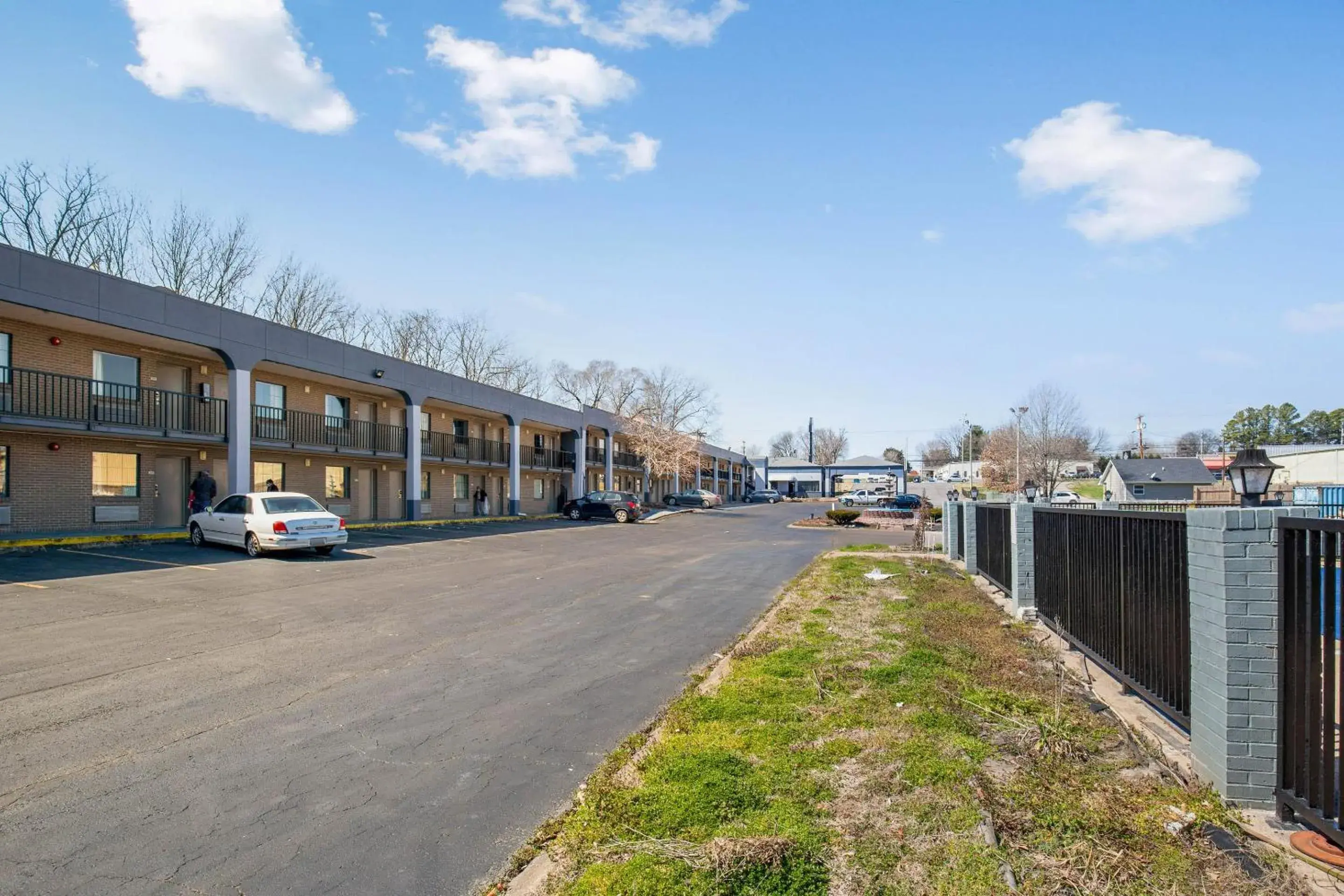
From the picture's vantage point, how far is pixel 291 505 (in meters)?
17.0

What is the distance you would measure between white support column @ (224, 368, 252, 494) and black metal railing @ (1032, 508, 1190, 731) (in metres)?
20.4

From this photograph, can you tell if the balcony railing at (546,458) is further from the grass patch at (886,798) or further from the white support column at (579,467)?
the grass patch at (886,798)

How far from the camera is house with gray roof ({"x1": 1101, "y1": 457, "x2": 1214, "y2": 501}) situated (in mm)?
58875

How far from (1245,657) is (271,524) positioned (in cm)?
1697

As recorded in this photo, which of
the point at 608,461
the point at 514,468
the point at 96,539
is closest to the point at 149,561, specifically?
the point at 96,539

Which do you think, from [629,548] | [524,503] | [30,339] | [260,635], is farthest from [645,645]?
[524,503]

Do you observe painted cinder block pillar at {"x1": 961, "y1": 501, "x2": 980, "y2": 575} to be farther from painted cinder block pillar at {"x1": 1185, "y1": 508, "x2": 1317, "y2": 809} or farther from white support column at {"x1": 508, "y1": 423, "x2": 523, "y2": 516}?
white support column at {"x1": 508, "y1": 423, "x2": 523, "y2": 516}

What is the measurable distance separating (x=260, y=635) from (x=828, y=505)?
205 feet

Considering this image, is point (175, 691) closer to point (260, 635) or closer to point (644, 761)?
point (260, 635)

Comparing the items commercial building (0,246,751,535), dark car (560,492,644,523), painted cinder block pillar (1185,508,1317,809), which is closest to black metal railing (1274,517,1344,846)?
painted cinder block pillar (1185,508,1317,809)

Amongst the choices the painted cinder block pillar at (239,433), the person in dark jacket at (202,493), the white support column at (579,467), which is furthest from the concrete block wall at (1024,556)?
the white support column at (579,467)

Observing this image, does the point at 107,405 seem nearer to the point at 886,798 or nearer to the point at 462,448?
the point at 462,448

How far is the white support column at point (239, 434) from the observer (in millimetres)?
20797

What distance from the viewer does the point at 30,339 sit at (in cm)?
1833
